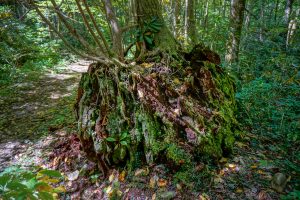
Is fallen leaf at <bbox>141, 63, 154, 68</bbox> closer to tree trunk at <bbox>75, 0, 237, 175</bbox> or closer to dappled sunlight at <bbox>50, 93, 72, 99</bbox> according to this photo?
tree trunk at <bbox>75, 0, 237, 175</bbox>

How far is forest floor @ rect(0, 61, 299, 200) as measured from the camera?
243cm

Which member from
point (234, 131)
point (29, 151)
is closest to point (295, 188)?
point (234, 131)

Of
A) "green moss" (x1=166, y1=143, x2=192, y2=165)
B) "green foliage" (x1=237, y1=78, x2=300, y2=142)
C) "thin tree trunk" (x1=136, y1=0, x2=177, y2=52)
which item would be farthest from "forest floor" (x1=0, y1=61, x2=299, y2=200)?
"thin tree trunk" (x1=136, y1=0, x2=177, y2=52)

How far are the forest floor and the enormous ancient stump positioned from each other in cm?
18

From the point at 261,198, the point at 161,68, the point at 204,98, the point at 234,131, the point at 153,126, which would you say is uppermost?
the point at 161,68

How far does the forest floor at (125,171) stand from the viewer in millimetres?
2432

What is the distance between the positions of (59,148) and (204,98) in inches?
93.3

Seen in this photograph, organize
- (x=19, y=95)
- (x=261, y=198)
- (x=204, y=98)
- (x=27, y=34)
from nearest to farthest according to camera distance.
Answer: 1. (x=261, y=198)
2. (x=204, y=98)
3. (x=19, y=95)
4. (x=27, y=34)

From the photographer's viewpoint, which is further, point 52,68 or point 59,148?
point 52,68

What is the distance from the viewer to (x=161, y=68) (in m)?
3.32

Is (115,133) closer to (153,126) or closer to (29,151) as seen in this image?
(153,126)

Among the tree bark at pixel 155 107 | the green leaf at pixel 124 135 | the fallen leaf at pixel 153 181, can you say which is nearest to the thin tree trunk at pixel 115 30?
the tree bark at pixel 155 107

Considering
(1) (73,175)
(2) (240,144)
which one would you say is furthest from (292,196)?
(1) (73,175)

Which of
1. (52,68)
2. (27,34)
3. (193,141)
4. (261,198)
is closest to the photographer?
(261,198)
